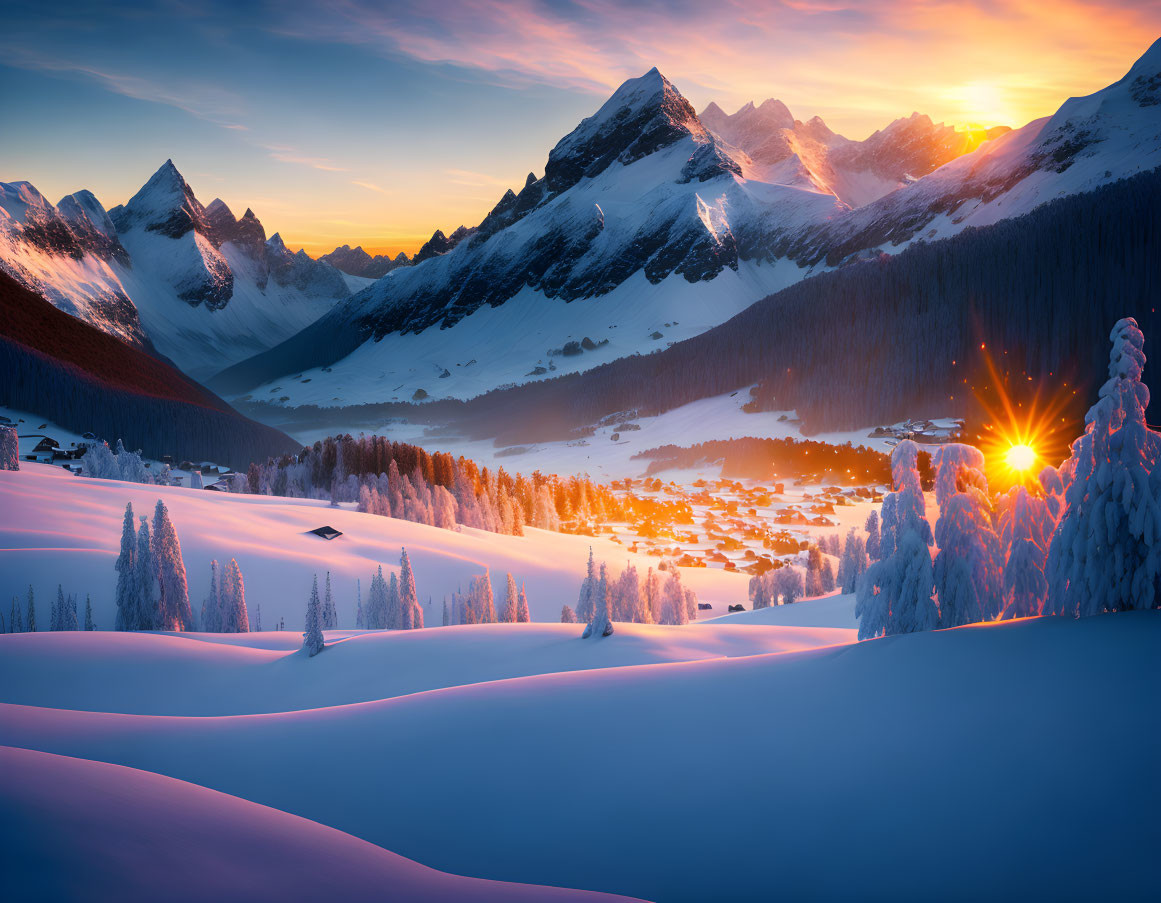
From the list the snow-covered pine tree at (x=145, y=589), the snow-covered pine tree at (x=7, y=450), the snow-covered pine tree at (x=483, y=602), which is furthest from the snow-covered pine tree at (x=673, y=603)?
the snow-covered pine tree at (x=7, y=450)

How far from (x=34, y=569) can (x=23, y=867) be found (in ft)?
198

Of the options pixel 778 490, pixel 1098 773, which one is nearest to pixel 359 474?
pixel 778 490

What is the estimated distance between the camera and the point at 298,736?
16.4m

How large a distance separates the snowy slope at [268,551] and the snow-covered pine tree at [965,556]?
58.8m

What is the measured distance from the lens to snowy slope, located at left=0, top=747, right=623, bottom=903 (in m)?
8.23

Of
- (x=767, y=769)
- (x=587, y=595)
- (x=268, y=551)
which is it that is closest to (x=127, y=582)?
(x=268, y=551)

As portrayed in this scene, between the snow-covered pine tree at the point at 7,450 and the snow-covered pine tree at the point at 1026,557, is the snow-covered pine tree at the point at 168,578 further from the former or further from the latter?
the snow-covered pine tree at the point at 1026,557

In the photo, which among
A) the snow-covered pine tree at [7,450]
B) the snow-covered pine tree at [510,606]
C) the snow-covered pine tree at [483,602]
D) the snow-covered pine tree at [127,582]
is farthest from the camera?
the snow-covered pine tree at [7,450]

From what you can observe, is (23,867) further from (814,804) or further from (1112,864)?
(1112,864)

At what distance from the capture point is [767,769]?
1348 centimetres

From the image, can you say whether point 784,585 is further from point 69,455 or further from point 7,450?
point 69,455

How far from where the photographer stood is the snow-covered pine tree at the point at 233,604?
197 ft

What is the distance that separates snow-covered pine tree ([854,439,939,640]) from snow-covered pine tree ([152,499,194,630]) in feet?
→ 174

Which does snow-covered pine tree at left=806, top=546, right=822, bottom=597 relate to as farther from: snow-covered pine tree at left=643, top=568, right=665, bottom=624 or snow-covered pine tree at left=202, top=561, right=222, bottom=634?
snow-covered pine tree at left=202, top=561, right=222, bottom=634
